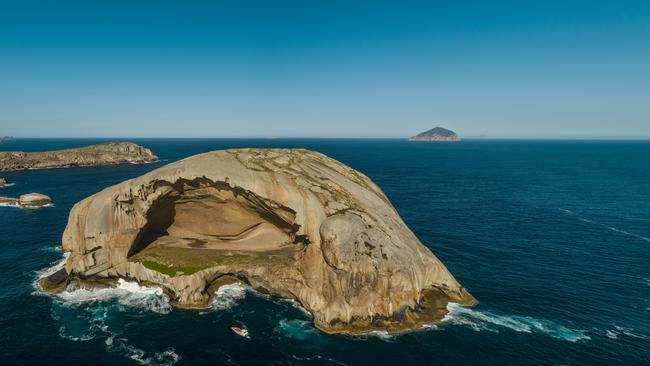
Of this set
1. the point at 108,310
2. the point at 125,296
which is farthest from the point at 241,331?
the point at 125,296

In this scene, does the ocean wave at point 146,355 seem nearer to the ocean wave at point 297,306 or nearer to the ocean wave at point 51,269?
the ocean wave at point 297,306

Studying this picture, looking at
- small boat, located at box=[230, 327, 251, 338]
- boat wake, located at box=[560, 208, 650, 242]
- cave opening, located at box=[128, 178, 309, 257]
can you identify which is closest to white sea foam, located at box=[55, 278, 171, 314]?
cave opening, located at box=[128, 178, 309, 257]

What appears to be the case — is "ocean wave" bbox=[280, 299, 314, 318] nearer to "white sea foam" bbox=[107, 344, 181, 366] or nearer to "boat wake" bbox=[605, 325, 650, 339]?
"white sea foam" bbox=[107, 344, 181, 366]

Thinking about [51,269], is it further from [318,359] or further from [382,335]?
[382,335]


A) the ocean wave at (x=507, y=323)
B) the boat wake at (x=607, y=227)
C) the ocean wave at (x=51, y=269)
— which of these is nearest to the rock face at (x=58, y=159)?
the ocean wave at (x=51, y=269)

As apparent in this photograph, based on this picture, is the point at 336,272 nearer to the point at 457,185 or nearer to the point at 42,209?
the point at 42,209

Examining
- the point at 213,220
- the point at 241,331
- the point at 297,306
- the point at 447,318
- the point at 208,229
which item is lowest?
the point at 241,331
